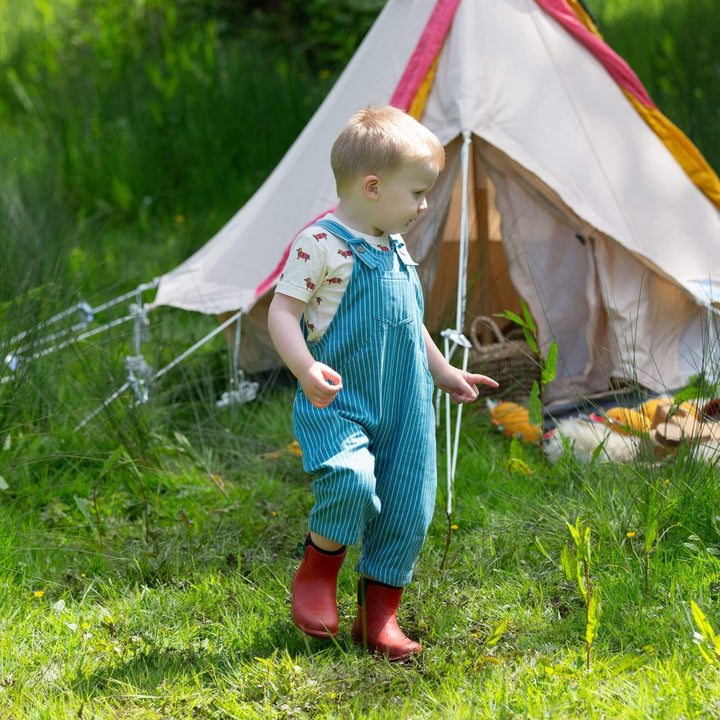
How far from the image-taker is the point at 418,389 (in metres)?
2.14

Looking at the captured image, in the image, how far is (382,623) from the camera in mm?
2178

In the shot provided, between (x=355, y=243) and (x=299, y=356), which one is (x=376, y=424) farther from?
(x=355, y=243)

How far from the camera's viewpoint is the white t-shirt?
207 centimetres

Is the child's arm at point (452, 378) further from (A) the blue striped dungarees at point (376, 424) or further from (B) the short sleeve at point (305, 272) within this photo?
(B) the short sleeve at point (305, 272)

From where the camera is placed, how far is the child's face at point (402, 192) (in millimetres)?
2064

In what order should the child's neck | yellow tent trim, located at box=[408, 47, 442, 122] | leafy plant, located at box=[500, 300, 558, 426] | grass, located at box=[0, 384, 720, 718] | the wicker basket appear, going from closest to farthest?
grass, located at box=[0, 384, 720, 718] → the child's neck → leafy plant, located at box=[500, 300, 558, 426] → yellow tent trim, located at box=[408, 47, 442, 122] → the wicker basket

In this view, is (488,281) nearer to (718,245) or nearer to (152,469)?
(718,245)

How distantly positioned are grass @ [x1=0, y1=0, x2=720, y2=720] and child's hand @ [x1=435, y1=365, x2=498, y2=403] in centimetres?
41

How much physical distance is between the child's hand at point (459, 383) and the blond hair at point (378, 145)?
48cm

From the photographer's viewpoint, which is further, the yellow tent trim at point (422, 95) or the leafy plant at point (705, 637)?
the yellow tent trim at point (422, 95)

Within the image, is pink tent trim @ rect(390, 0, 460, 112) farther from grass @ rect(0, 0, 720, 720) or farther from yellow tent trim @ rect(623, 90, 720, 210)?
grass @ rect(0, 0, 720, 720)

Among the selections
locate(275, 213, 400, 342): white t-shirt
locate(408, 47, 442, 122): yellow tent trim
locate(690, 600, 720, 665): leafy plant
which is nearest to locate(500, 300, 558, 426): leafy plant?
locate(275, 213, 400, 342): white t-shirt

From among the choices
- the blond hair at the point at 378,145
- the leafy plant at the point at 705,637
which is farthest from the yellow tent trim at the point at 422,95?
the leafy plant at the point at 705,637

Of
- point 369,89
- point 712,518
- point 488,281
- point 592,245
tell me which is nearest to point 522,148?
point 592,245
